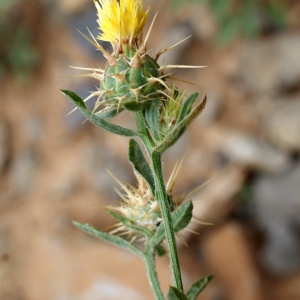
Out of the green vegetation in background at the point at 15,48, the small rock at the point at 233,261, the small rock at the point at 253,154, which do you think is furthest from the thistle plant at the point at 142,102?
the green vegetation in background at the point at 15,48

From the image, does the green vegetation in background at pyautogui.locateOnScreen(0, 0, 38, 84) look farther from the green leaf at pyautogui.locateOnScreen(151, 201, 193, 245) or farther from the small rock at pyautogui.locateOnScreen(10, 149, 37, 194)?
the green leaf at pyautogui.locateOnScreen(151, 201, 193, 245)

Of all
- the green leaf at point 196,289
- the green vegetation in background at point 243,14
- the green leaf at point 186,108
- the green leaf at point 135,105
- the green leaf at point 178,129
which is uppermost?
the green vegetation in background at point 243,14

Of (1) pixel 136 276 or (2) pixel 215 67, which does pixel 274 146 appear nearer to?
(2) pixel 215 67

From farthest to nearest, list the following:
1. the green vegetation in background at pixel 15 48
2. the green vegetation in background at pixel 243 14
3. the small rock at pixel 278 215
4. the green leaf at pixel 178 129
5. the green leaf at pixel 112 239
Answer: the green vegetation in background at pixel 15 48
the green vegetation in background at pixel 243 14
the small rock at pixel 278 215
the green leaf at pixel 112 239
the green leaf at pixel 178 129

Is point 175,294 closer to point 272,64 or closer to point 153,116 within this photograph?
point 153,116

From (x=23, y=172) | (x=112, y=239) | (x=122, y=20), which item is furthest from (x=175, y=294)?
(x=23, y=172)

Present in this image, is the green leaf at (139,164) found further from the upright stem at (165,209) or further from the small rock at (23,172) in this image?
the small rock at (23,172)

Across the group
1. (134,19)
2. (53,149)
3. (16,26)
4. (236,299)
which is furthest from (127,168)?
(134,19)
